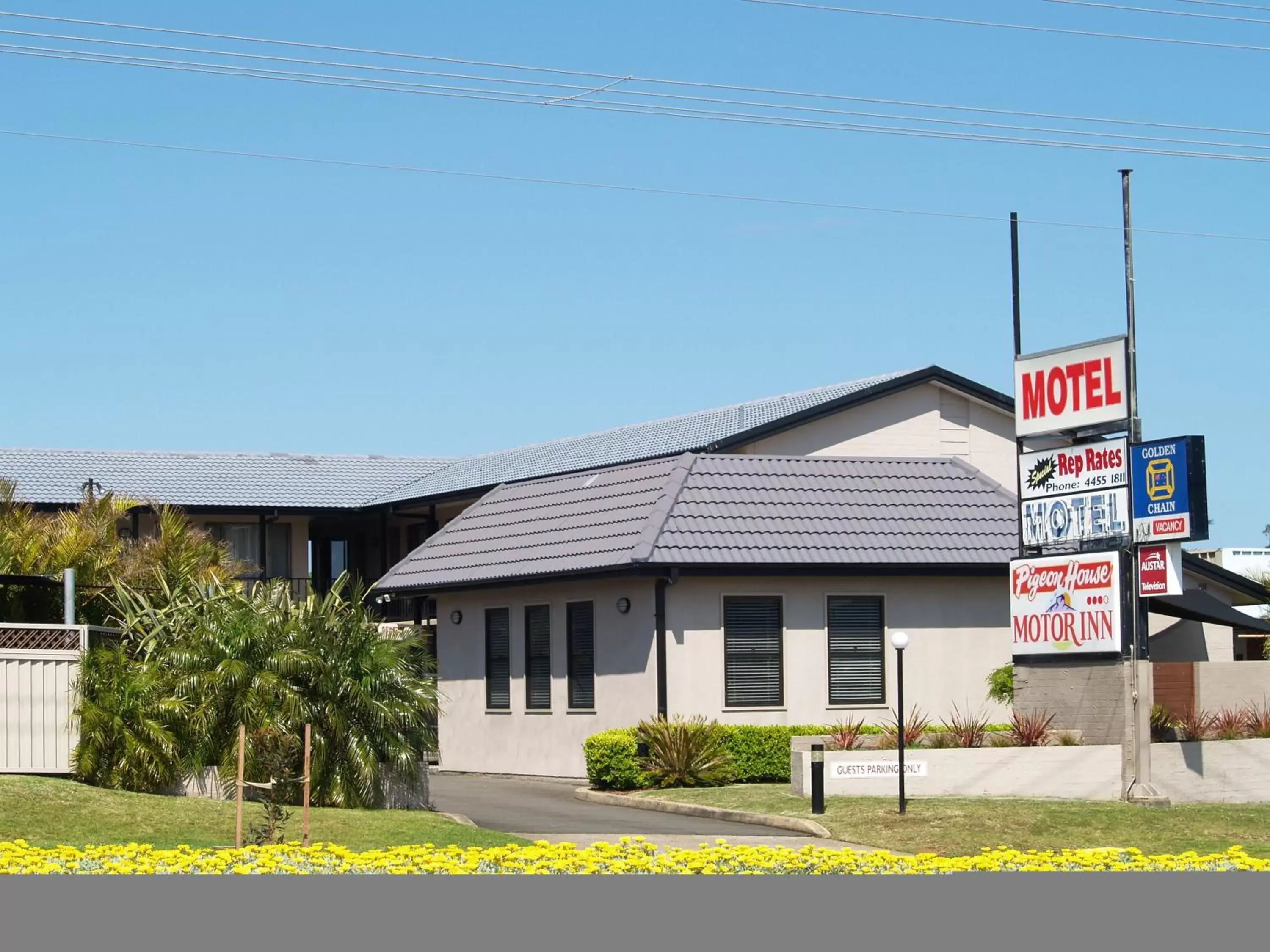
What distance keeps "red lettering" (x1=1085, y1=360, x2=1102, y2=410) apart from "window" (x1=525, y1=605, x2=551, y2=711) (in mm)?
11104

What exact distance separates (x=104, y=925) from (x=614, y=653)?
67.1ft

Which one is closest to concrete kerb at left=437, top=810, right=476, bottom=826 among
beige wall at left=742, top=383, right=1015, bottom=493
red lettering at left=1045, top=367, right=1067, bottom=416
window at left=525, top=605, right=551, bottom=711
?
window at left=525, top=605, right=551, bottom=711

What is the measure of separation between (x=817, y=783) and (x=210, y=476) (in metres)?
29.2

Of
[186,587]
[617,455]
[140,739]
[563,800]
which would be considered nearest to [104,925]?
[140,739]

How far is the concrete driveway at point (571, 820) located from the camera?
2069 cm

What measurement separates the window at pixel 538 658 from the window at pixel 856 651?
4.97 metres

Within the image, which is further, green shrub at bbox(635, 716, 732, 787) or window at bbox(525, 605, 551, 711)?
window at bbox(525, 605, 551, 711)

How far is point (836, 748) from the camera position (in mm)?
25000

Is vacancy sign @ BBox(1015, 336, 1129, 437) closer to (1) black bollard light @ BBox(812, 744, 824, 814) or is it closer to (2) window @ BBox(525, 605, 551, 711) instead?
(1) black bollard light @ BBox(812, 744, 824, 814)

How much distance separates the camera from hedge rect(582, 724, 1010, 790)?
27359 mm

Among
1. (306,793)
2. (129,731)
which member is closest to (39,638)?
(129,731)

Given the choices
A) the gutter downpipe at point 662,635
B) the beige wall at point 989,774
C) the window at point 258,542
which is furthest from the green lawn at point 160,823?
the window at point 258,542

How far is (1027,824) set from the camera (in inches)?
840

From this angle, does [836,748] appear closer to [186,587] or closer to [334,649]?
[334,649]
